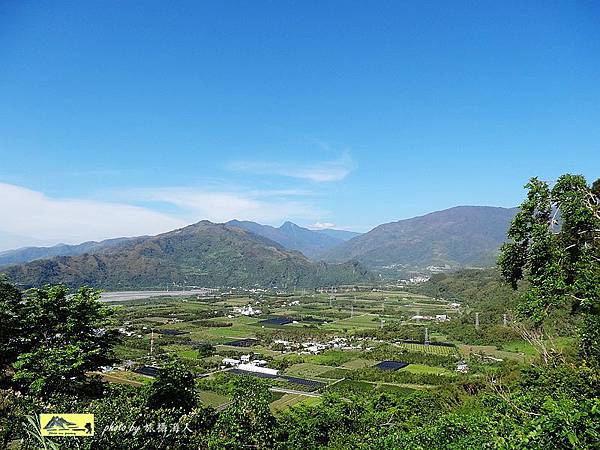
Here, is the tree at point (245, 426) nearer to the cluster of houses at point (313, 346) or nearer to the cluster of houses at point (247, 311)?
the cluster of houses at point (313, 346)

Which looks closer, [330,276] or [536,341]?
[536,341]

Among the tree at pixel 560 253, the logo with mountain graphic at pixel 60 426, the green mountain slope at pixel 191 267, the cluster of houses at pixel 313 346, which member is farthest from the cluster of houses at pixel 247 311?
the logo with mountain graphic at pixel 60 426

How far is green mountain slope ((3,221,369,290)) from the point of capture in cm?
10506

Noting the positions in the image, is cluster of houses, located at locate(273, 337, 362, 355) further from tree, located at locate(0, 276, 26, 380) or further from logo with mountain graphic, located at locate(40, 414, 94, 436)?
logo with mountain graphic, located at locate(40, 414, 94, 436)

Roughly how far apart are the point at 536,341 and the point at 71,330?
10862 mm

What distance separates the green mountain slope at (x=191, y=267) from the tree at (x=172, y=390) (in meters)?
91.1

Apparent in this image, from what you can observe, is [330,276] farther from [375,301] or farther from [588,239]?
[588,239]

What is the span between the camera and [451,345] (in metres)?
46.4

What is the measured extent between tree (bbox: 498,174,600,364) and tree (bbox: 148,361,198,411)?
774 cm

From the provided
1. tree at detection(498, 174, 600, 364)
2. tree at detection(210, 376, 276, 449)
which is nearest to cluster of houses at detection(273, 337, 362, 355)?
tree at detection(210, 376, 276, 449)

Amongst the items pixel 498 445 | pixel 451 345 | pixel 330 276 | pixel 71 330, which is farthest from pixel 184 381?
pixel 330 276

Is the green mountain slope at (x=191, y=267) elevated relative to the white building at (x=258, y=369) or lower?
elevated

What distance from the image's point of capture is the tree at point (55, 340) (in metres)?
9.73

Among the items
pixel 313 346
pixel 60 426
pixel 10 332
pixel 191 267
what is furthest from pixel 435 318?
pixel 191 267
